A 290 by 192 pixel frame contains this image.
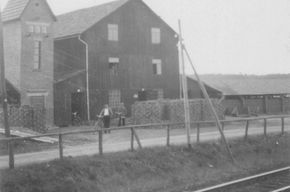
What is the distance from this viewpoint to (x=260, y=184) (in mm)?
14367

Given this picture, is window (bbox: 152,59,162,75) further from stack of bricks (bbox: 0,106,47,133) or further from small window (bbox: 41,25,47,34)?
stack of bricks (bbox: 0,106,47,133)

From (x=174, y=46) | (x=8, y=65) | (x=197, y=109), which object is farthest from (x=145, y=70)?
(x=8, y=65)

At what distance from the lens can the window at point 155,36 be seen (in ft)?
122

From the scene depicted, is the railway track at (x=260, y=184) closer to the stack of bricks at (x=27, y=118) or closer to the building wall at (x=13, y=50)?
the stack of bricks at (x=27, y=118)

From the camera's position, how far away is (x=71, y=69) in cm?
3412

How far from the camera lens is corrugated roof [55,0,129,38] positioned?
1335 inches

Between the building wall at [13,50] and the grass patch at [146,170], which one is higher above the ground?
the building wall at [13,50]

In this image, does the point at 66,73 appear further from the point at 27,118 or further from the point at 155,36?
the point at 27,118

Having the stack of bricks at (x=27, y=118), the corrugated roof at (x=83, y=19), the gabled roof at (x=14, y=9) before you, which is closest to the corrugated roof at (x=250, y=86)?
the corrugated roof at (x=83, y=19)

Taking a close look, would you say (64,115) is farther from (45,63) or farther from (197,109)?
(197,109)

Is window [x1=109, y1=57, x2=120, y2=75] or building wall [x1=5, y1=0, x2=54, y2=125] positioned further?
window [x1=109, y1=57, x2=120, y2=75]

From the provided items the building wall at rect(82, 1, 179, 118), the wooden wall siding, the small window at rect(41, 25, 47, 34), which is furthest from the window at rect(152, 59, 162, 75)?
the small window at rect(41, 25, 47, 34)

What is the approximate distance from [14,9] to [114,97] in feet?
32.7

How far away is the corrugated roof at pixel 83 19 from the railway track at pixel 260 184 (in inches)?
824
